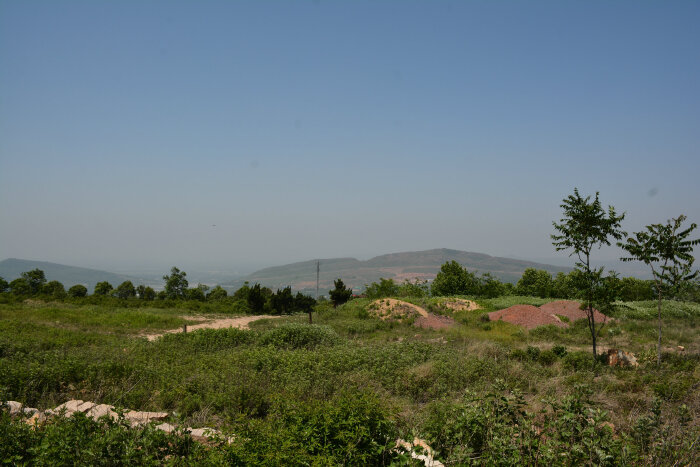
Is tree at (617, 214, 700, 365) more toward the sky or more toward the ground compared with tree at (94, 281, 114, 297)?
more toward the sky

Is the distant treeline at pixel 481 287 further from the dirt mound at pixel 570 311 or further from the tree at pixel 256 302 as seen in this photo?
the tree at pixel 256 302

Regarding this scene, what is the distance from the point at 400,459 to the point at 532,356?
990 centimetres

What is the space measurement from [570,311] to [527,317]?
424 cm

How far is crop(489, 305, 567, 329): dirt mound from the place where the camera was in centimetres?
2145

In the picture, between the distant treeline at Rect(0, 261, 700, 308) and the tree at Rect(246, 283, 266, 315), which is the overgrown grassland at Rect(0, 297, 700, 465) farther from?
the tree at Rect(246, 283, 266, 315)

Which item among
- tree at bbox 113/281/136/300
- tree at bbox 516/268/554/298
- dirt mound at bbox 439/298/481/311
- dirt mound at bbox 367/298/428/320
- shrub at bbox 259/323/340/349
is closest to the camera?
shrub at bbox 259/323/340/349

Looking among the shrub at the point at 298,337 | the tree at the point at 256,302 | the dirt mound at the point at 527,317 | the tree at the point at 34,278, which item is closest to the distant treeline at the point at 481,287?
the tree at the point at 256,302

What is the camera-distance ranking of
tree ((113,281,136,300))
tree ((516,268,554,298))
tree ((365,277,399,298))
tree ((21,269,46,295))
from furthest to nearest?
tree ((113,281,136,300)) < tree ((516,268,554,298)) < tree ((21,269,46,295)) < tree ((365,277,399,298))

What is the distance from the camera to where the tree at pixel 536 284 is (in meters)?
46.9

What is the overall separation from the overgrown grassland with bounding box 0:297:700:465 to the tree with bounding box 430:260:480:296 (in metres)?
25.6

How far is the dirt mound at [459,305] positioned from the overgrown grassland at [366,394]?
8897mm

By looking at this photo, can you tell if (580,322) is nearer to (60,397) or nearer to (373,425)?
(373,425)

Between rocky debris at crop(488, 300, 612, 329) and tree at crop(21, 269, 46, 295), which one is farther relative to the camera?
tree at crop(21, 269, 46, 295)

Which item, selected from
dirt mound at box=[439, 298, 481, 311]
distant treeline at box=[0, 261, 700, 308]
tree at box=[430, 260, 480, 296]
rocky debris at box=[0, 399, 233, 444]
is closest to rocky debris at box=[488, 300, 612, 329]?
distant treeline at box=[0, 261, 700, 308]
